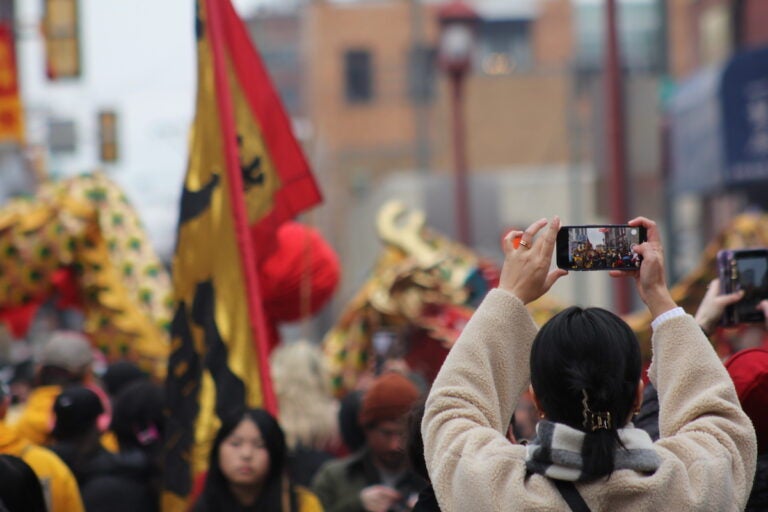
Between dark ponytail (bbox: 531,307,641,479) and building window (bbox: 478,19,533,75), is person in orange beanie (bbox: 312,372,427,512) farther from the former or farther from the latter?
building window (bbox: 478,19,533,75)

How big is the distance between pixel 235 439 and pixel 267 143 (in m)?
1.54

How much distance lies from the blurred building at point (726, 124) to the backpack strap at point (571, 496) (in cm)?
1424

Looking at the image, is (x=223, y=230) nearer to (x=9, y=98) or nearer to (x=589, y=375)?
(x=589, y=375)

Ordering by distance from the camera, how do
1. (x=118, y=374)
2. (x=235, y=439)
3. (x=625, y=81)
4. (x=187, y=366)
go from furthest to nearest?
1. (x=625, y=81)
2. (x=118, y=374)
3. (x=187, y=366)
4. (x=235, y=439)

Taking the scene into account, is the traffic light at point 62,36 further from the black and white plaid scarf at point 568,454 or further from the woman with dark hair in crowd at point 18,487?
the black and white plaid scarf at point 568,454

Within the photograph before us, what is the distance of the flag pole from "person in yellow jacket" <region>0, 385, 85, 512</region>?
72 cm

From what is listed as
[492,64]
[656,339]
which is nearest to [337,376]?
[656,339]

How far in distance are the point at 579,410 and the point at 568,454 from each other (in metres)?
0.10

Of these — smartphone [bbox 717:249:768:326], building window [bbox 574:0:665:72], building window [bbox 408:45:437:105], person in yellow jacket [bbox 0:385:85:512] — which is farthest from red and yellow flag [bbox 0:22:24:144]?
building window [bbox 408:45:437:105]

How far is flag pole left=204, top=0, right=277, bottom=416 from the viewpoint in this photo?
17.7 feet

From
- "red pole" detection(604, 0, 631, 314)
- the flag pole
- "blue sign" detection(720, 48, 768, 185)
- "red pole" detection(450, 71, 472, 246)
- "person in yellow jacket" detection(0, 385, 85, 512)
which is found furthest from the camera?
"blue sign" detection(720, 48, 768, 185)

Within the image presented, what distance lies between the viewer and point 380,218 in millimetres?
11156

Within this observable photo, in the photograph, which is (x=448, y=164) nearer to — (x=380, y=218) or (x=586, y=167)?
(x=586, y=167)

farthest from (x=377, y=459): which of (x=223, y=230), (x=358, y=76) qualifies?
(x=358, y=76)
